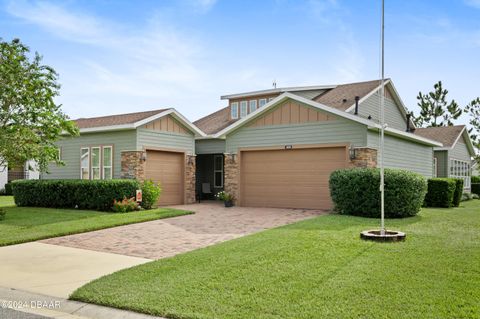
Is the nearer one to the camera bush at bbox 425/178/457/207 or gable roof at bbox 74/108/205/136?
gable roof at bbox 74/108/205/136

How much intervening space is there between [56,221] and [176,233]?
4.46 m

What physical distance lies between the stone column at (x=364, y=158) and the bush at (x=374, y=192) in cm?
111

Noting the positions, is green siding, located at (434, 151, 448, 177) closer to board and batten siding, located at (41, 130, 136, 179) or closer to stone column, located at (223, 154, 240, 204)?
stone column, located at (223, 154, 240, 204)

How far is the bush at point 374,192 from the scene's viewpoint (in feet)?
40.6

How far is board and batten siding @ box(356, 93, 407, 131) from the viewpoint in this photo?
18422mm

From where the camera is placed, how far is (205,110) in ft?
89.4

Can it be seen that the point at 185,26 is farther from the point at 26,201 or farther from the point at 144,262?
the point at 26,201

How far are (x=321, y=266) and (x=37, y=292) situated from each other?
4.22 metres

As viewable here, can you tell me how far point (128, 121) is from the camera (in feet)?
56.0

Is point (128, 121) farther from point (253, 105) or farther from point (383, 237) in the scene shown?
point (383, 237)

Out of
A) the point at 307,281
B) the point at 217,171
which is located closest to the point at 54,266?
the point at 307,281

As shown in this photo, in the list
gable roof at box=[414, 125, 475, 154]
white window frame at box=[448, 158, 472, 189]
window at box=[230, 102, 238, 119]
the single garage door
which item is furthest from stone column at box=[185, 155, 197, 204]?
white window frame at box=[448, 158, 472, 189]

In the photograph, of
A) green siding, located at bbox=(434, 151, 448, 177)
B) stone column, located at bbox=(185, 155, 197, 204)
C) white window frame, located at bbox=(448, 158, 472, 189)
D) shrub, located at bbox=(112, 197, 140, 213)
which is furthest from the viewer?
white window frame, located at bbox=(448, 158, 472, 189)

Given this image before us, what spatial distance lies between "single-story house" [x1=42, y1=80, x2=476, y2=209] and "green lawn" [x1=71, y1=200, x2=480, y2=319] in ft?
22.2
